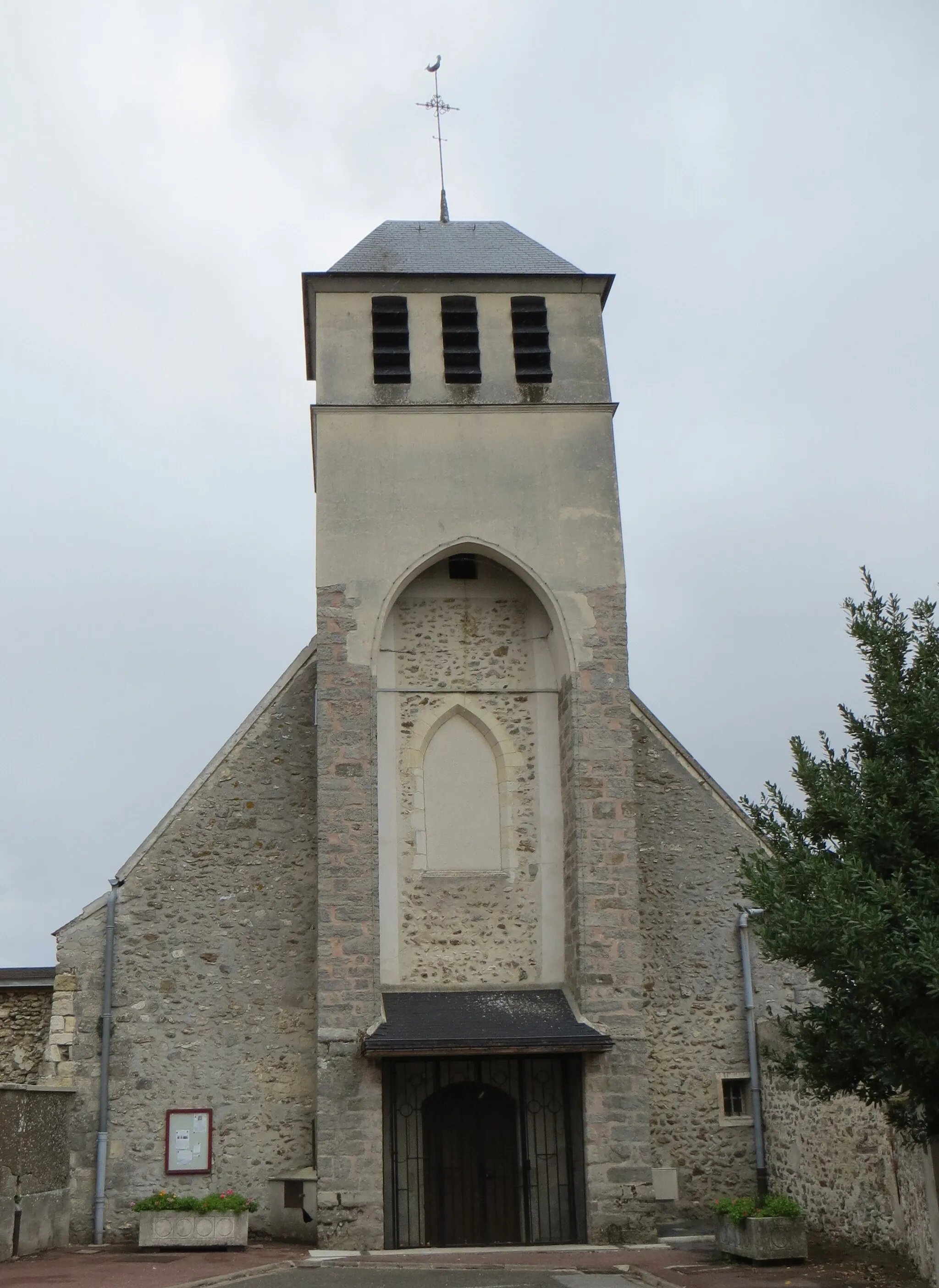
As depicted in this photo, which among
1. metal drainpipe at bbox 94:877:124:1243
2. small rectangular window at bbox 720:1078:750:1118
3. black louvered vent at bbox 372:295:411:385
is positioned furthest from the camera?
black louvered vent at bbox 372:295:411:385

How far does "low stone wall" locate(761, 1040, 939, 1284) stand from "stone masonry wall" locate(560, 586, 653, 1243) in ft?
4.98

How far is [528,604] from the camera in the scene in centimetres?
1538

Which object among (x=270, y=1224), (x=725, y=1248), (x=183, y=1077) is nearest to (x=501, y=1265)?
(x=725, y=1248)

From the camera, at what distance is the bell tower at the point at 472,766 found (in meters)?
13.1

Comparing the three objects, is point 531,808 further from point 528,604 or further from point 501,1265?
point 501,1265

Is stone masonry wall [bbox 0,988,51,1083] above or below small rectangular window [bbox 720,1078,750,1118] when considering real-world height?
above

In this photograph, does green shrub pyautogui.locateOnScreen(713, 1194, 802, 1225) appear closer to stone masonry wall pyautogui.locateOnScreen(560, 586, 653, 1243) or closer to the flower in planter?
stone masonry wall pyautogui.locateOnScreen(560, 586, 653, 1243)

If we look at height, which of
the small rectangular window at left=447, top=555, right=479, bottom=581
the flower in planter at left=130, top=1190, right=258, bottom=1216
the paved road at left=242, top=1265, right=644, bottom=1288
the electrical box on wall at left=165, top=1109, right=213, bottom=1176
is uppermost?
the small rectangular window at left=447, top=555, right=479, bottom=581

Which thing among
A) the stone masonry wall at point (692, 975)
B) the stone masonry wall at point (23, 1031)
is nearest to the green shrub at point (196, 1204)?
the stone masonry wall at point (23, 1031)

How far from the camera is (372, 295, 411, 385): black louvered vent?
15.6 meters

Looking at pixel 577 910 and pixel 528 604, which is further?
pixel 528 604

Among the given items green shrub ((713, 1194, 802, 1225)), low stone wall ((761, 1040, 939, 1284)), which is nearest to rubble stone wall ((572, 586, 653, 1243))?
green shrub ((713, 1194, 802, 1225))

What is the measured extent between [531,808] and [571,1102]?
2999 mm

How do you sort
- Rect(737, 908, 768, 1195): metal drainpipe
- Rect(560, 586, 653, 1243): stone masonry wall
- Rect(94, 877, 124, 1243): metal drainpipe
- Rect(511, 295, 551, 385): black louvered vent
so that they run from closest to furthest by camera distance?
1. Rect(560, 586, 653, 1243): stone masonry wall
2. Rect(94, 877, 124, 1243): metal drainpipe
3. Rect(737, 908, 768, 1195): metal drainpipe
4. Rect(511, 295, 551, 385): black louvered vent
